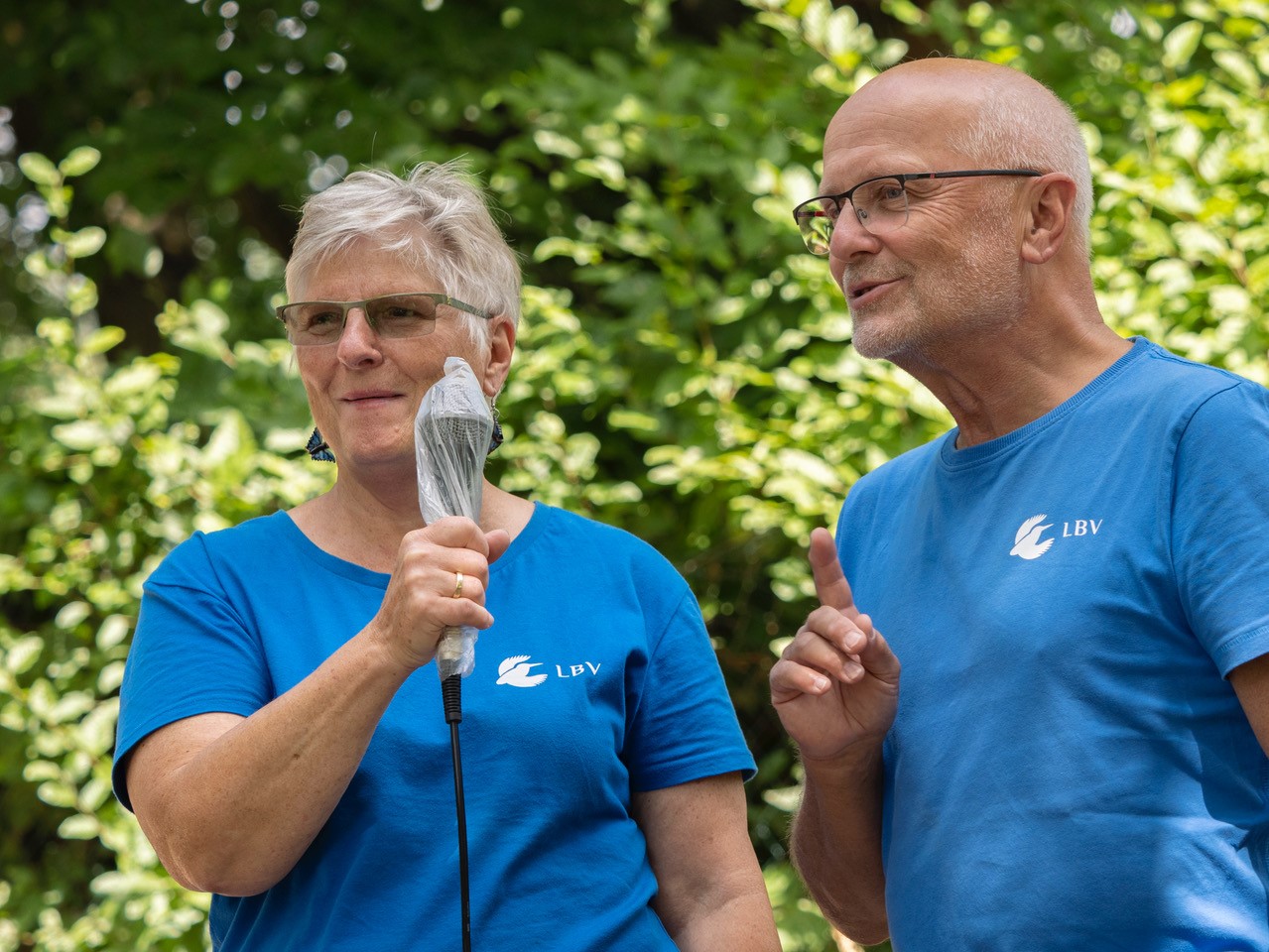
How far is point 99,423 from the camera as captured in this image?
407 centimetres

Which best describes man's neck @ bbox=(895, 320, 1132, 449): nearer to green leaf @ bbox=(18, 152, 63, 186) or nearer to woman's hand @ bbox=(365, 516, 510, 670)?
woman's hand @ bbox=(365, 516, 510, 670)

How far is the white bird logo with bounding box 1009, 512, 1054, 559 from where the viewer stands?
6.46ft

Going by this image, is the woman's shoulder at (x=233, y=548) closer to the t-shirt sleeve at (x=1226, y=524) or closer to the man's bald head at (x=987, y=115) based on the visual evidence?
the man's bald head at (x=987, y=115)

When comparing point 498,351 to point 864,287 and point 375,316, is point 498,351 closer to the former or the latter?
point 375,316

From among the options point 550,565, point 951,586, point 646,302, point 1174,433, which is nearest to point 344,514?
point 550,565

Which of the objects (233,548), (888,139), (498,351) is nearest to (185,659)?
(233,548)

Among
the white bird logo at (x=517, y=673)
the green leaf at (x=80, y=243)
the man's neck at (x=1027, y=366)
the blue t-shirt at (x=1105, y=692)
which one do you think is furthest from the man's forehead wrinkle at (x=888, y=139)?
the green leaf at (x=80, y=243)

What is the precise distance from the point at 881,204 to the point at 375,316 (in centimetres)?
80

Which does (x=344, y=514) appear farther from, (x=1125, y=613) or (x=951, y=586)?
(x=1125, y=613)

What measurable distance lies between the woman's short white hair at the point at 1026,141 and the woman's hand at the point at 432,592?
986mm

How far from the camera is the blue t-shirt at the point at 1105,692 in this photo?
1791mm

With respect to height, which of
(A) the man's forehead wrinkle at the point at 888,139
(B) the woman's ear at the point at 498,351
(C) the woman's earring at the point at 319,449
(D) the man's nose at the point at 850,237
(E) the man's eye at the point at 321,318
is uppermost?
(A) the man's forehead wrinkle at the point at 888,139

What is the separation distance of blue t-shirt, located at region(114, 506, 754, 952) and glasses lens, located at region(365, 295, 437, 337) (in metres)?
0.36

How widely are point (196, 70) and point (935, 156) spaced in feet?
11.8
